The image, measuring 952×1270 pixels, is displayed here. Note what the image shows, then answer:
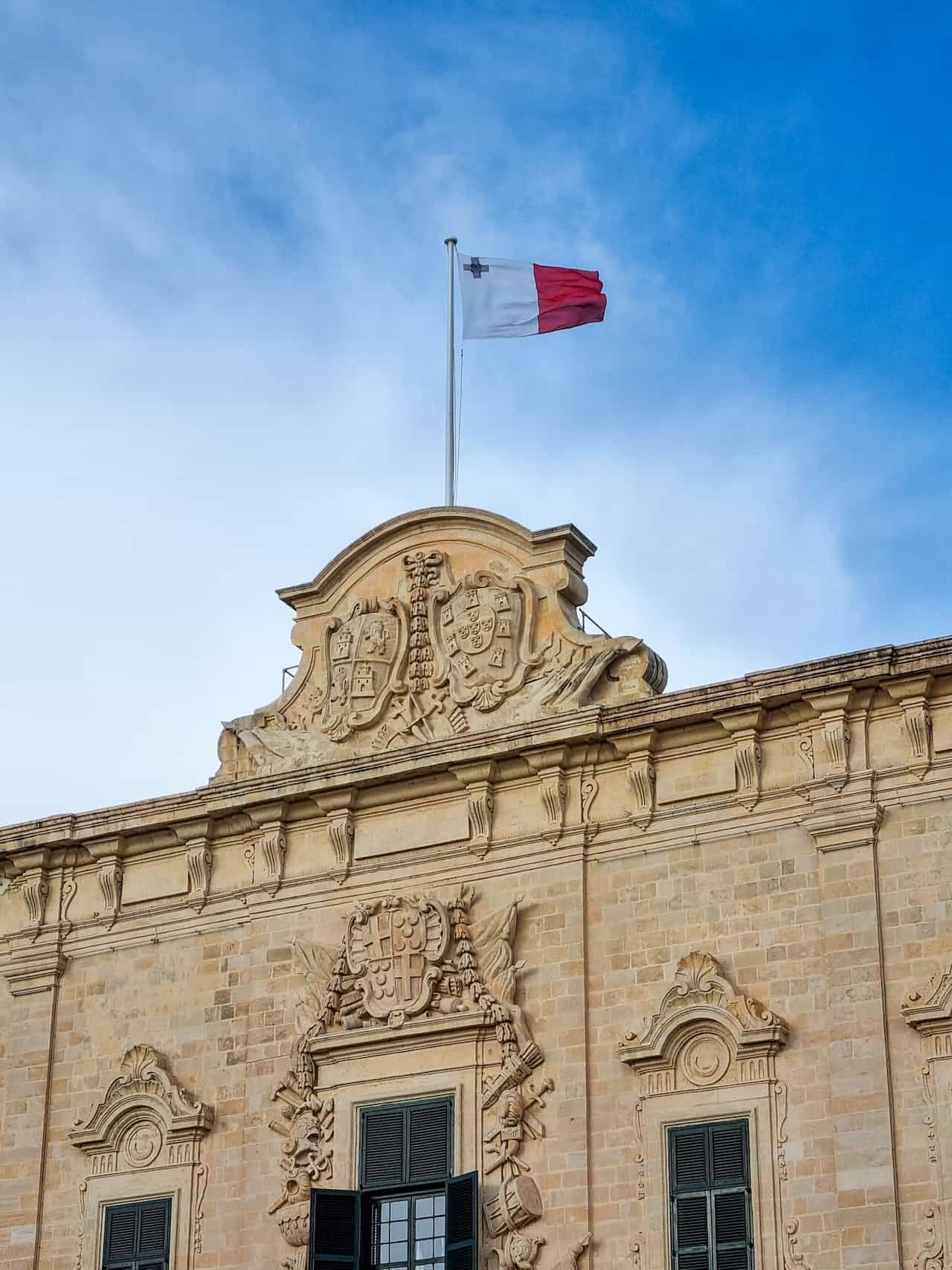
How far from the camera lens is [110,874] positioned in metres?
25.5

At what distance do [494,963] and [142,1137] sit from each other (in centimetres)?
416

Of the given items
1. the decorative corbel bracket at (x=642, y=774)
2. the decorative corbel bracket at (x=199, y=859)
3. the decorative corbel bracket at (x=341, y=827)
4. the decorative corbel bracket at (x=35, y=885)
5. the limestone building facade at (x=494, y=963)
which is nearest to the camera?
the limestone building facade at (x=494, y=963)

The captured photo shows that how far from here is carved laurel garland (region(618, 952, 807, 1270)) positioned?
2117 centimetres

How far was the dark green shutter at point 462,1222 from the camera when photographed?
21562mm

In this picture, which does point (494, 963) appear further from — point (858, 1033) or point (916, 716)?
point (916, 716)

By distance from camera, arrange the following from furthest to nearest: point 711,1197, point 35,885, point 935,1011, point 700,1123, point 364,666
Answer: point 35,885
point 364,666
point 700,1123
point 711,1197
point 935,1011

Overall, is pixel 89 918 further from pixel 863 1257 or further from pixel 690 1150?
pixel 863 1257

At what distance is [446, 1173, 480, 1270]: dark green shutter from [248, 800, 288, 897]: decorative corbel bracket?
397cm

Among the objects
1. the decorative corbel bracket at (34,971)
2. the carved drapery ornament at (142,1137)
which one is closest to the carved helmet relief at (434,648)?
the decorative corbel bracket at (34,971)

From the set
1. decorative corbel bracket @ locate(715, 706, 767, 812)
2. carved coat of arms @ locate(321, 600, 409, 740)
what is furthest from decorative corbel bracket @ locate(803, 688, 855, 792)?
carved coat of arms @ locate(321, 600, 409, 740)

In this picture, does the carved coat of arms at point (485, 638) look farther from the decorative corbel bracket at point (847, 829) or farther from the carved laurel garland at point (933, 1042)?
the carved laurel garland at point (933, 1042)

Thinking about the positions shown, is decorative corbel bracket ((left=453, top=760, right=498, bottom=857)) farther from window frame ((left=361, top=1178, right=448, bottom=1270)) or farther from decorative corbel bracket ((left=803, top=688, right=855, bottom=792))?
decorative corbel bracket ((left=803, top=688, right=855, bottom=792))

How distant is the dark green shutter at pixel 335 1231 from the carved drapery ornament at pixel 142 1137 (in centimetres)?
170

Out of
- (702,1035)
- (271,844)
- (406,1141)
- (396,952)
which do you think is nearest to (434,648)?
(271,844)
